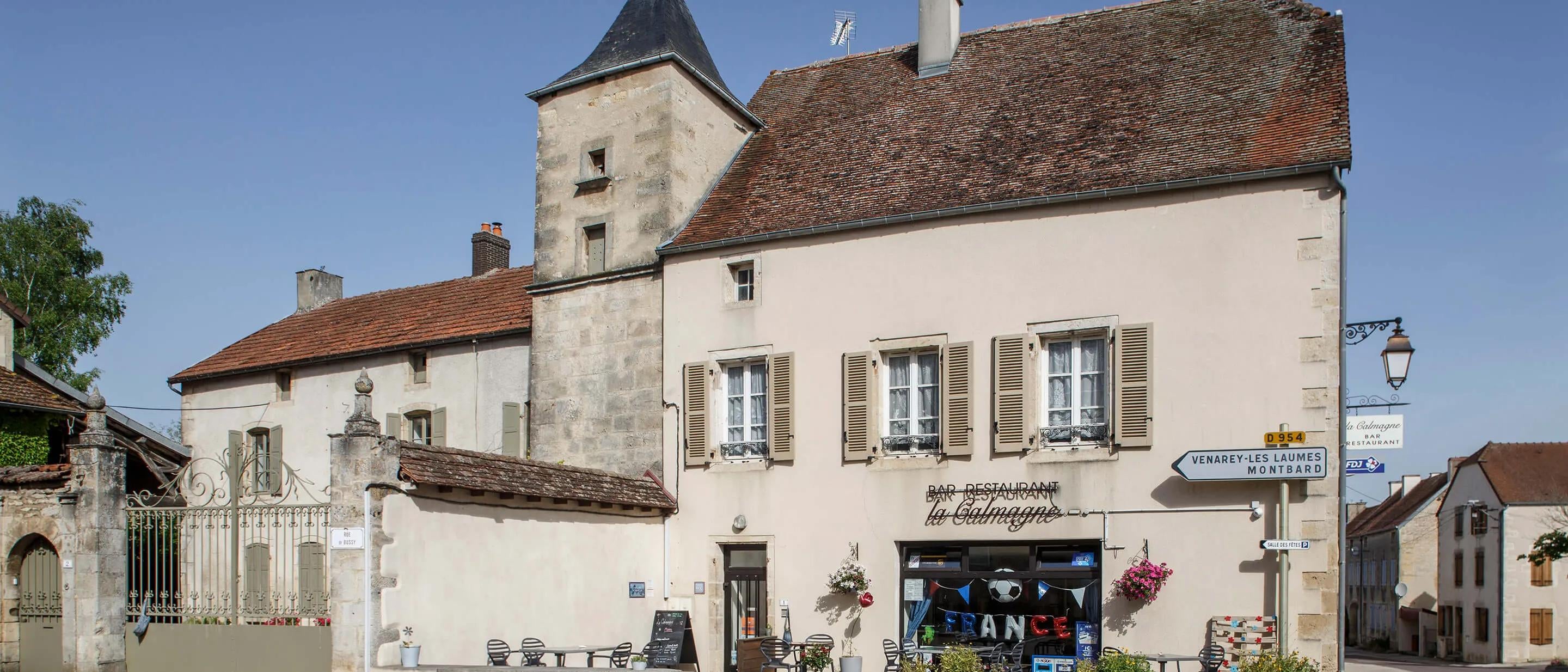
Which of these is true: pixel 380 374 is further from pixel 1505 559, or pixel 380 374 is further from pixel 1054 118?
pixel 1505 559

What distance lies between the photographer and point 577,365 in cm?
1736

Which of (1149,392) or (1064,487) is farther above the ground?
(1149,392)

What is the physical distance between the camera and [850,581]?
14742 millimetres

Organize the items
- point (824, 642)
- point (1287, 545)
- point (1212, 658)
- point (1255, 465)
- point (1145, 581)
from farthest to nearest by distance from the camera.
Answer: point (824, 642) < point (1145, 581) < point (1255, 465) < point (1212, 658) < point (1287, 545)

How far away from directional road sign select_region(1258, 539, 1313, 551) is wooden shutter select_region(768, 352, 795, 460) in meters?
5.50

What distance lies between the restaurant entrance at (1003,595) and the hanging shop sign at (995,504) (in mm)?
297

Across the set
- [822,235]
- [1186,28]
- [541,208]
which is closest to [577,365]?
[541,208]

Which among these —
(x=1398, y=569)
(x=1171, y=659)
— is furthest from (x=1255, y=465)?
(x=1398, y=569)

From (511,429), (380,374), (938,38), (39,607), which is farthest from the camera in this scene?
(380,374)

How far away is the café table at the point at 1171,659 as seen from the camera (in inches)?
498

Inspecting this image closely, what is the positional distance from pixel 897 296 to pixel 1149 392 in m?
3.17

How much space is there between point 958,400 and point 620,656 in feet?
15.7

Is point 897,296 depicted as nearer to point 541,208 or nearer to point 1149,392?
point 1149,392

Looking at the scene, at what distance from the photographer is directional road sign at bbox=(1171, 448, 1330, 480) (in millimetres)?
12320
